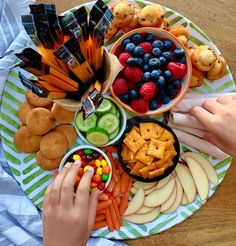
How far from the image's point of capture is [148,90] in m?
1.01

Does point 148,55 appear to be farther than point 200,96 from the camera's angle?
No

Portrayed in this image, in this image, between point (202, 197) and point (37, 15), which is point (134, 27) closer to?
point (37, 15)

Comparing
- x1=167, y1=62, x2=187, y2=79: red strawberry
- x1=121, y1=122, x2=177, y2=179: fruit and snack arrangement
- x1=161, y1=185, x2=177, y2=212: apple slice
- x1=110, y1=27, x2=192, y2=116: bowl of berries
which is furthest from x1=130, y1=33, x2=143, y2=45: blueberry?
x1=161, y1=185, x2=177, y2=212: apple slice

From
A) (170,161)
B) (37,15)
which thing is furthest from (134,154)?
(37,15)

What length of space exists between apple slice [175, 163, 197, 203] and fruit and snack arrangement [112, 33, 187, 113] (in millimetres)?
204

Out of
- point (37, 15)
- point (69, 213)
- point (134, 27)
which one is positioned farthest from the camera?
point (134, 27)

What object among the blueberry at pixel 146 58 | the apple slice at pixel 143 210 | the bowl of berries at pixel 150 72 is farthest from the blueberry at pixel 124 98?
the apple slice at pixel 143 210

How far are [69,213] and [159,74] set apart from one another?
16.3 inches

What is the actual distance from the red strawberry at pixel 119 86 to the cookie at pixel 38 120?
0.20m

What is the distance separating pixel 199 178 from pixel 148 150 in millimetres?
183

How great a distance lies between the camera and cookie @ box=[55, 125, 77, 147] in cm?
111

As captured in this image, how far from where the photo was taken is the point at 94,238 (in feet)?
3.69

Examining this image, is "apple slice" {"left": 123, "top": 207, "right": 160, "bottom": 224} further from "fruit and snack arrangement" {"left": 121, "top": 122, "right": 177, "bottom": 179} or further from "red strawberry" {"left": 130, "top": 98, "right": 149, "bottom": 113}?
"red strawberry" {"left": 130, "top": 98, "right": 149, "bottom": 113}

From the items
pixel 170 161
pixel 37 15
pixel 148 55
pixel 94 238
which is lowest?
pixel 94 238
